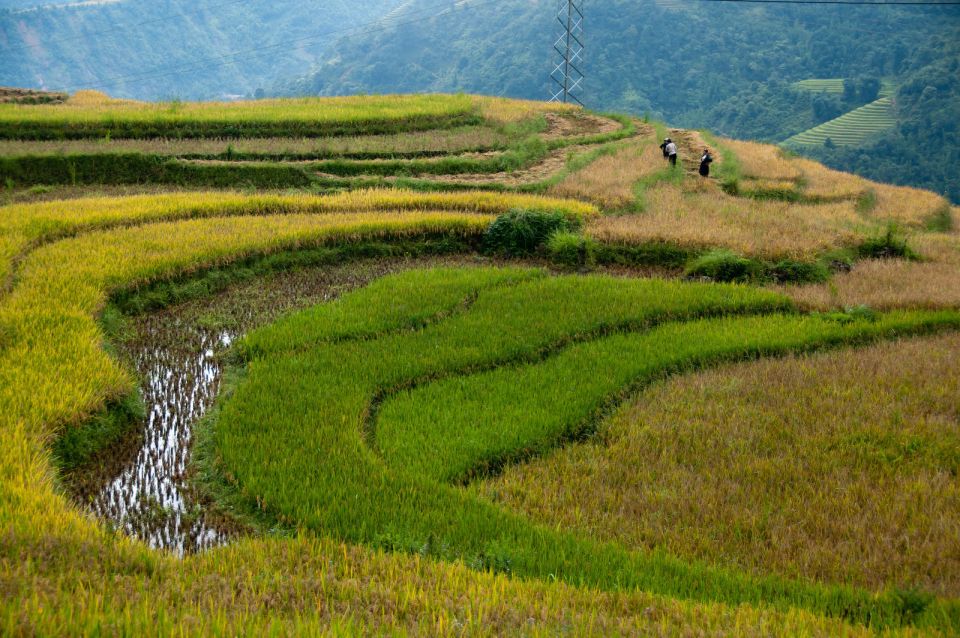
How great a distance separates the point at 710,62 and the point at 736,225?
54.1m

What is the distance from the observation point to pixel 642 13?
217 feet

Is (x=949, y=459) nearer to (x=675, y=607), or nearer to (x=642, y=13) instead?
(x=675, y=607)

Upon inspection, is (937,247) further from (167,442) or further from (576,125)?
(576,125)

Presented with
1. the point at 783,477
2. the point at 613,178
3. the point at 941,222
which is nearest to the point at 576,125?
the point at 613,178

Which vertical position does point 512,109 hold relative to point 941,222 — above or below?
above

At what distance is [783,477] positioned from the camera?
15.4 ft

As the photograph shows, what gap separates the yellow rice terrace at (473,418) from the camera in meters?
3.26

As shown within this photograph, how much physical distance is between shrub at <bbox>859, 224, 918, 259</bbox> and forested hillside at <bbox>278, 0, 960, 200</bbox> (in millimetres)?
29253

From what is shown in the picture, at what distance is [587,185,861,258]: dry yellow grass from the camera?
10.2 meters

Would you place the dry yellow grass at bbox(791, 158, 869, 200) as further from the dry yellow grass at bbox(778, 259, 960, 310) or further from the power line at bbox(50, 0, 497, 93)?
the power line at bbox(50, 0, 497, 93)

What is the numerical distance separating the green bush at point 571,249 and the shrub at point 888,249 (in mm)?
3954

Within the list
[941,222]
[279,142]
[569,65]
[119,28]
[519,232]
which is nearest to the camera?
[519,232]

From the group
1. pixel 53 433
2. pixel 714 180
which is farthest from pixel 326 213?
pixel 714 180

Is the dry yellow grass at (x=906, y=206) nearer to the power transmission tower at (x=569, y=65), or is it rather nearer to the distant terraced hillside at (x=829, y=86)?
the power transmission tower at (x=569, y=65)
